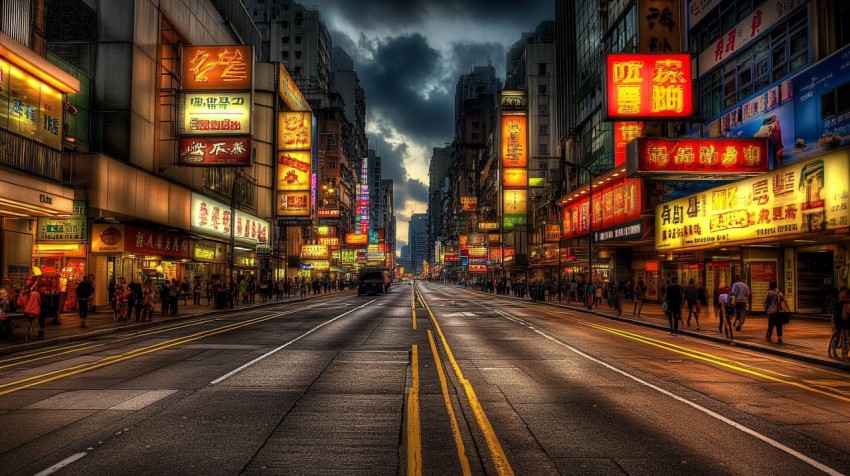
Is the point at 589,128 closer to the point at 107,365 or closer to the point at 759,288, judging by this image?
the point at 759,288

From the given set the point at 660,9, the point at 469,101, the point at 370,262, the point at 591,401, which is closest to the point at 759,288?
the point at 660,9

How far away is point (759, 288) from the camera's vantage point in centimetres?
3036

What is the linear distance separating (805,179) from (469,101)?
173 meters

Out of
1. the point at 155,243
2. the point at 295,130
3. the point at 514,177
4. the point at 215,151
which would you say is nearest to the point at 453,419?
the point at 215,151

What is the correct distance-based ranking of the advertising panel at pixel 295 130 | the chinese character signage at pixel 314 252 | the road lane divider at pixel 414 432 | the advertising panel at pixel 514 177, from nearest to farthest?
the road lane divider at pixel 414 432
the advertising panel at pixel 295 130
the chinese character signage at pixel 314 252
the advertising panel at pixel 514 177

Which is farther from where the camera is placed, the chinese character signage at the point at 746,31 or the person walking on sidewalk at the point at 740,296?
the chinese character signage at the point at 746,31

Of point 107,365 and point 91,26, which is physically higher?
point 91,26

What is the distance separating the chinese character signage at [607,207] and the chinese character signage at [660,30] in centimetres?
895

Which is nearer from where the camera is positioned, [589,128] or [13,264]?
[13,264]

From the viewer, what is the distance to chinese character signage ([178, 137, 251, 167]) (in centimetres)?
3478

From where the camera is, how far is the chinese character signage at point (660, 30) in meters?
36.2

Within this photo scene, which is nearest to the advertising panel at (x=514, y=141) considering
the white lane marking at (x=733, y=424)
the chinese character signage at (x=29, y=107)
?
the chinese character signage at (x=29, y=107)

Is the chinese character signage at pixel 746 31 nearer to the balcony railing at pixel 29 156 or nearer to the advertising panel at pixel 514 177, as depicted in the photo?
the balcony railing at pixel 29 156

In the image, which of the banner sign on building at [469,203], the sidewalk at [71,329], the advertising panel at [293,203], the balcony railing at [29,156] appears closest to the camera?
the sidewalk at [71,329]
